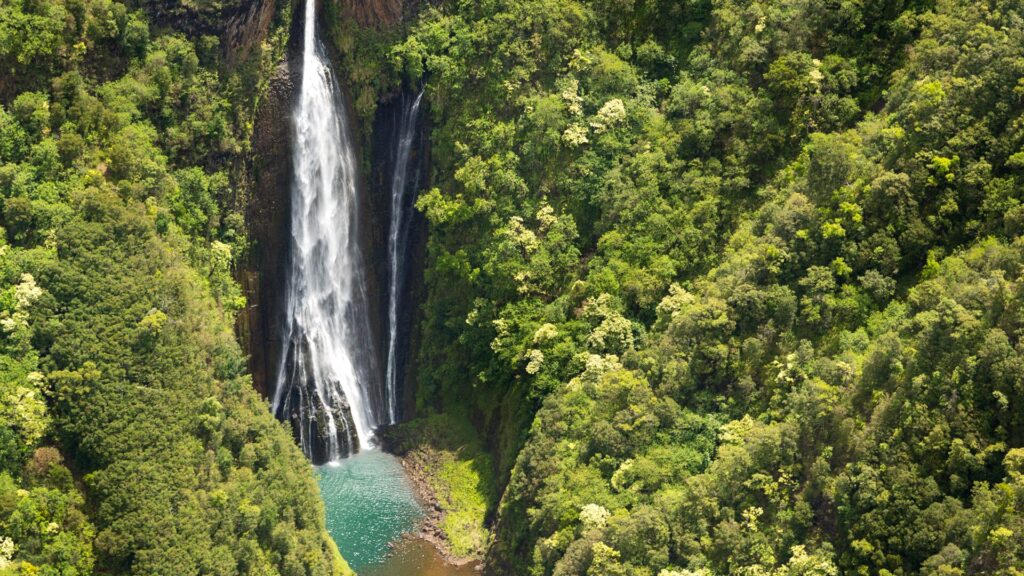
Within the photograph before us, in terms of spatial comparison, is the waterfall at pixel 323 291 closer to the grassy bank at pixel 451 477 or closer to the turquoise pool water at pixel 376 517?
the turquoise pool water at pixel 376 517

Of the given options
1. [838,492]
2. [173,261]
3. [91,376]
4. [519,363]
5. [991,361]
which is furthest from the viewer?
[519,363]

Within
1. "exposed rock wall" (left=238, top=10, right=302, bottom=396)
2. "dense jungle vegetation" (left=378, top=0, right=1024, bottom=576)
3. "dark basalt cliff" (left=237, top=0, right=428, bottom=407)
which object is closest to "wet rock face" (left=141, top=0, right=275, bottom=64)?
"dark basalt cliff" (left=237, top=0, right=428, bottom=407)

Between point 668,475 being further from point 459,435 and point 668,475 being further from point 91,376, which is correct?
point 91,376

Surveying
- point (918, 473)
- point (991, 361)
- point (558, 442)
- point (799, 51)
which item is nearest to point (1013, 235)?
point (991, 361)

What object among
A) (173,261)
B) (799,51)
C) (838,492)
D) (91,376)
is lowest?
(838,492)

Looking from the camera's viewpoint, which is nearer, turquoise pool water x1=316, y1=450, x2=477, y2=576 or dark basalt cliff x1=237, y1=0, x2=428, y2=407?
turquoise pool water x1=316, y1=450, x2=477, y2=576

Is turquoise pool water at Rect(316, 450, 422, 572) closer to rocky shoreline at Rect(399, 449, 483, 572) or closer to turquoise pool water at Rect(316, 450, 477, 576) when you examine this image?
turquoise pool water at Rect(316, 450, 477, 576)

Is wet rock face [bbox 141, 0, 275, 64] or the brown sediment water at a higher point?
wet rock face [bbox 141, 0, 275, 64]
